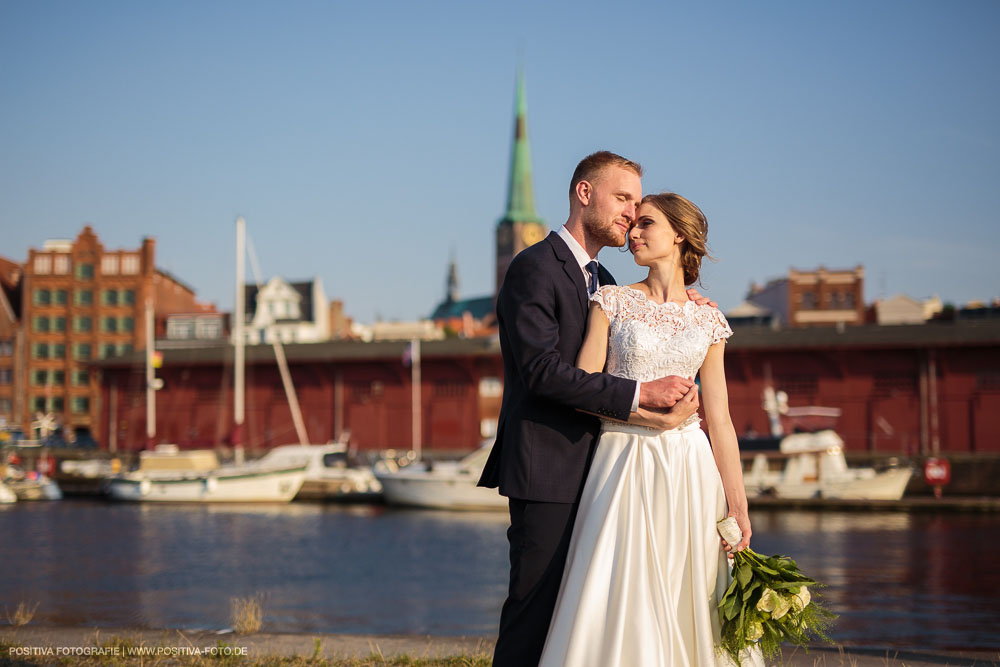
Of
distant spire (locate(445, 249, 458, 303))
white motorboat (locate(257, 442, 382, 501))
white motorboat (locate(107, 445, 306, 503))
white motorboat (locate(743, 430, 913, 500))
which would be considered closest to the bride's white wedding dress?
white motorboat (locate(743, 430, 913, 500))

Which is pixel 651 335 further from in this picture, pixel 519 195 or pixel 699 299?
pixel 519 195

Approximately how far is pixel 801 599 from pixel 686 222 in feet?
4.88

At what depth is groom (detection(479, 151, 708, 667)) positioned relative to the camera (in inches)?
148

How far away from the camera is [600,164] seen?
4102mm

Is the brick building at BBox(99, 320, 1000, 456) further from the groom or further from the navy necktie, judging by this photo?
the groom

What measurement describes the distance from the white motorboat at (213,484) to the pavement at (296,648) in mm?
27897

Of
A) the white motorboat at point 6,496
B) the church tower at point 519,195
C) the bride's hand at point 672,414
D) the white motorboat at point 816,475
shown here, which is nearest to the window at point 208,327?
the white motorboat at point 6,496

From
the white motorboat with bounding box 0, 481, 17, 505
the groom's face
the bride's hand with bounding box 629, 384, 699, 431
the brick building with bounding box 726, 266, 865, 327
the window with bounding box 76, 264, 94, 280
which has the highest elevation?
the window with bounding box 76, 264, 94, 280

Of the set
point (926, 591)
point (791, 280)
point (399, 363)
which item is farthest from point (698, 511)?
point (791, 280)

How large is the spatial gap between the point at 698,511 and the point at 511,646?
876mm

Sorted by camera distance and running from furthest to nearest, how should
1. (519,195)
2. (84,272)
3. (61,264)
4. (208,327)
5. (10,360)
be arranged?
(519,195)
(61,264)
(84,272)
(10,360)
(208,327)

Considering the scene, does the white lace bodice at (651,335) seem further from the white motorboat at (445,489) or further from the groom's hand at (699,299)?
the white motorboat at (445,489)

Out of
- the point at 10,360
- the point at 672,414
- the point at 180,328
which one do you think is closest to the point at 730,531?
the point at 672,414

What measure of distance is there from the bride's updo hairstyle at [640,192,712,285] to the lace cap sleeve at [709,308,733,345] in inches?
8.8
